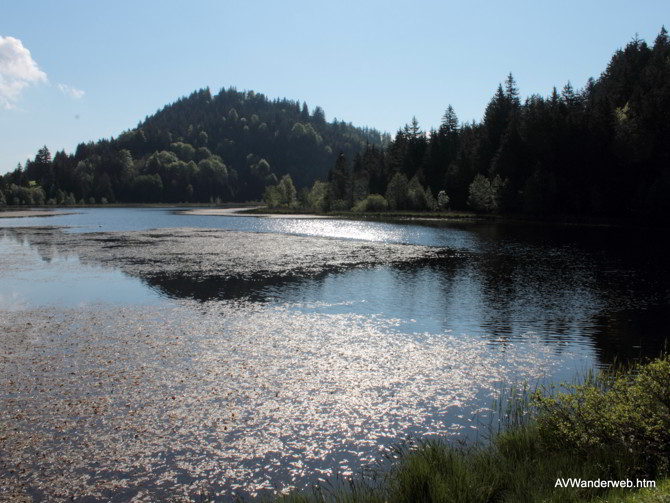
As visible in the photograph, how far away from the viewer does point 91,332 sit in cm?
2430

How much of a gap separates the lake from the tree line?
70.6 m

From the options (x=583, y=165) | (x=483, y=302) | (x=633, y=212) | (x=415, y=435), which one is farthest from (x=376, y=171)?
(x=415, y=435)

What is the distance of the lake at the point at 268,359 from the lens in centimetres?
1235

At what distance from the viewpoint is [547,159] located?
409ft

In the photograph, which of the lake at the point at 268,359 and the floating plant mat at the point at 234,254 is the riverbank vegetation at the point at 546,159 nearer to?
the floating plant mat at the point at 234,254

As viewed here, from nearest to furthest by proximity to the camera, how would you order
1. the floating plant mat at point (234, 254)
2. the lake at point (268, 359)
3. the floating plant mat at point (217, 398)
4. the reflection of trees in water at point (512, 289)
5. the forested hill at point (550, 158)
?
the floating plant mat at point (217, 398) → the lake at point (268, 359) → the reflection of trees in water at point (512, 289) → the floating plant mat at point (234, 254) → the forested hill at point (550, 158)

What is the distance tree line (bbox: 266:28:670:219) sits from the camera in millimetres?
105625

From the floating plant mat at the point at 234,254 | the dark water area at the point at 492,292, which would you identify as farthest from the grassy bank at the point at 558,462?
the floating plant mat at the point at 234,254

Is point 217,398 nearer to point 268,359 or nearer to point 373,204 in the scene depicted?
point 268,359

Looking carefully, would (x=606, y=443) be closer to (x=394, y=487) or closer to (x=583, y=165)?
(x=394, y=487)

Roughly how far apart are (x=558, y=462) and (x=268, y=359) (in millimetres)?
12011

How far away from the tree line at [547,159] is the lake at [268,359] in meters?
70.6

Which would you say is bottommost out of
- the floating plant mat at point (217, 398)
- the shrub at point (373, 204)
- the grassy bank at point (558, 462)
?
the floating plant mat at point (217, 398)

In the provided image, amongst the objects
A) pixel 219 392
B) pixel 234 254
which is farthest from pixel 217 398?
pixel 234 254
